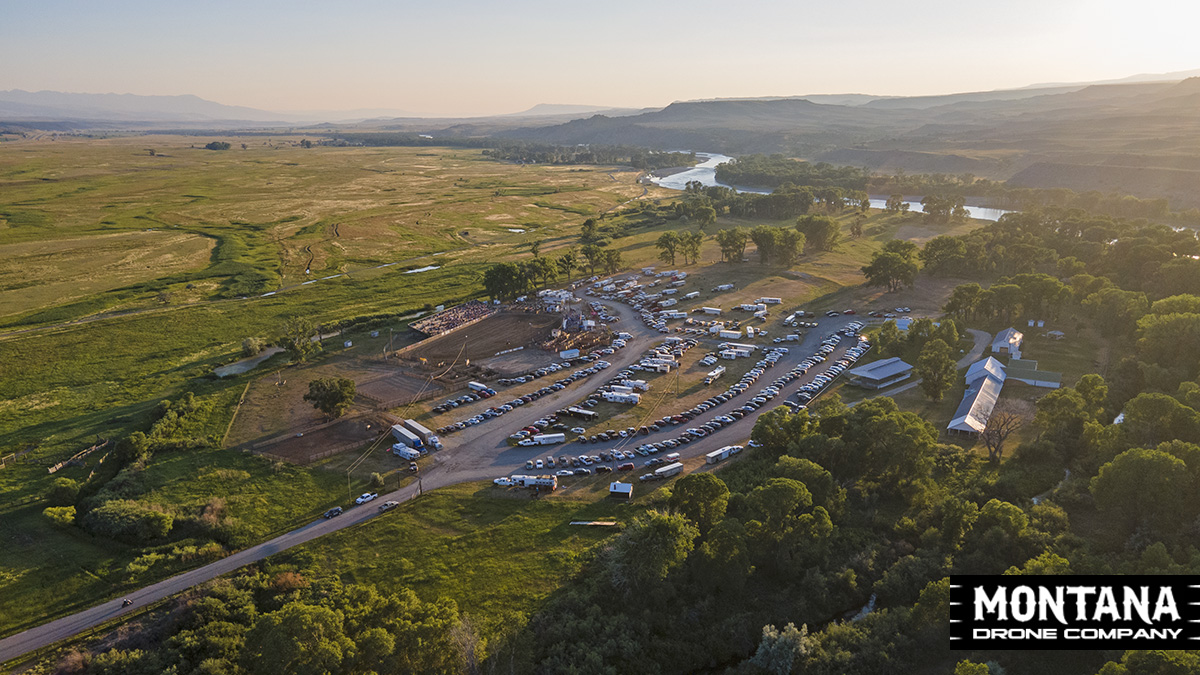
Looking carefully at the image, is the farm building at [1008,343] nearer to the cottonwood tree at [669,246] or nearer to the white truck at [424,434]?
the cottonwood tree at [669,246]

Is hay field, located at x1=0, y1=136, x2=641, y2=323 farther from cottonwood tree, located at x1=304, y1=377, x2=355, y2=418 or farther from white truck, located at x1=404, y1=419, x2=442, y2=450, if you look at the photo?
white truck, located at x1=404, y1=419, x2=442, y2=450

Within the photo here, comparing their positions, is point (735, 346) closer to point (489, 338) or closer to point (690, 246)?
point (489, 338)

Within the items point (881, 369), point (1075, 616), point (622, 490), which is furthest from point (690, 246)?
point (1075, 616)

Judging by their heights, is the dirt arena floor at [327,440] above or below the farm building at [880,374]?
below

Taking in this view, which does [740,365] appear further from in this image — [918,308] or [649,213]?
[649,213]

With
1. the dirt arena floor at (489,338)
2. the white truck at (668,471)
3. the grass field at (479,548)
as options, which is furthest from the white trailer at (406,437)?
the white truck at (668,471)

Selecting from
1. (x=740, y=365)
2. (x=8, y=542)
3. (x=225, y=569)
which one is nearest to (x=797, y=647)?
(x=225, y=569)
